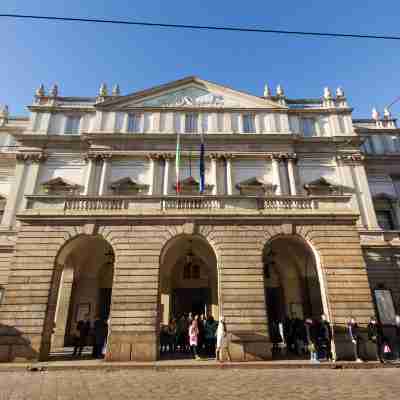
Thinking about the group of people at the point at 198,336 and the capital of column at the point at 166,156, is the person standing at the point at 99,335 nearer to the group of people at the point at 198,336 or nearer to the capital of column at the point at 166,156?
the group of people at the point at 198,336

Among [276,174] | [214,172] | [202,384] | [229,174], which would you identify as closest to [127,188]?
[214,172]

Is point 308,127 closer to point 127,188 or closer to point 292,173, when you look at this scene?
point 292,173

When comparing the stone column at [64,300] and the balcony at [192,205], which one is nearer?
the balcony at [192,205]

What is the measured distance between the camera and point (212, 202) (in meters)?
14.9

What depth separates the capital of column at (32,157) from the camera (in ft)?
76.9

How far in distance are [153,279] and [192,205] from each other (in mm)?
4010

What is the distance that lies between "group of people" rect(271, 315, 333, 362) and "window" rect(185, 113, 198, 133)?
1649 centimetres

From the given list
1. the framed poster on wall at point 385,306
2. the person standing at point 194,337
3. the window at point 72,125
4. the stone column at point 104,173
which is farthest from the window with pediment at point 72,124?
the framed poster on wall at point 385,306

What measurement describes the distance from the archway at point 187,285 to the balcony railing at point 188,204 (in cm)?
404

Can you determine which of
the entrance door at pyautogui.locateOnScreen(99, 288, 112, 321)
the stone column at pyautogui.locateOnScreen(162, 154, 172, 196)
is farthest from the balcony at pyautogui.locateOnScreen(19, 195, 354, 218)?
the entrance door at pyautogui.locateOnScreen(99, 288, 112, 321)

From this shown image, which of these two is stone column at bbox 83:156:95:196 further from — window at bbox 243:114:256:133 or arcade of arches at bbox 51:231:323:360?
window at bbox 243:114:256:133

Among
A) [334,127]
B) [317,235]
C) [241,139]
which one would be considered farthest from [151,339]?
[334,127]

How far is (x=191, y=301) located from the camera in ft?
64.2

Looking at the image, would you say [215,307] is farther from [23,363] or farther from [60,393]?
[60,393]
